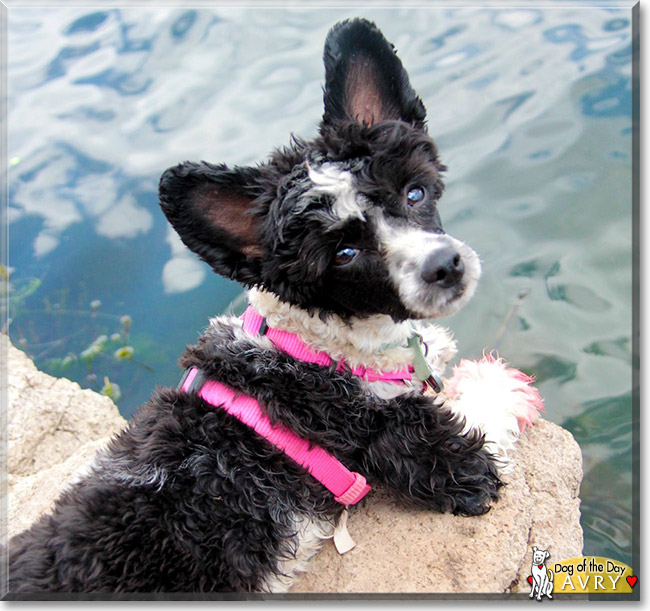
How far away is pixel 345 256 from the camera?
3.06 meters

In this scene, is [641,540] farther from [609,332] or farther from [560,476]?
[609,332]

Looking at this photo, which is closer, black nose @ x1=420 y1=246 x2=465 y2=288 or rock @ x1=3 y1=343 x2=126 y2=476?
black nose @ x1=420 y1=246 x2=465 y2=288

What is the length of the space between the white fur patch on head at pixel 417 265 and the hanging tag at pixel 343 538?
49.0 inches

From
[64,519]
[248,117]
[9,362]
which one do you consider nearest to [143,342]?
[9,362]

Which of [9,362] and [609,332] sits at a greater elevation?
[9,362]

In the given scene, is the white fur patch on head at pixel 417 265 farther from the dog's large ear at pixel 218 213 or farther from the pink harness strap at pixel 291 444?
the pink harness strap at pixel 291 444

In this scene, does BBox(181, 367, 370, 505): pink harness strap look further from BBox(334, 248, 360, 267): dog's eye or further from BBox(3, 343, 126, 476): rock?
BBox(3, 343, 126, 476): rock

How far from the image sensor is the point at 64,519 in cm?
285

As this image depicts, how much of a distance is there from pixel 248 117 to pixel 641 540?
20.7 ft

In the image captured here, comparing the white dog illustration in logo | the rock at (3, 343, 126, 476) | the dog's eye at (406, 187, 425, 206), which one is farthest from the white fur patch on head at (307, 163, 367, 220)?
the rock at (3, 343, 126, 476)

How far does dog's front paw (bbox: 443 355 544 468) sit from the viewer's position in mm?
3713

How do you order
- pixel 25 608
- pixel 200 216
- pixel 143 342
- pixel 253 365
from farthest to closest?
pixel 143 342, pixel 253 365, pixel 200 216, pixel 25 608

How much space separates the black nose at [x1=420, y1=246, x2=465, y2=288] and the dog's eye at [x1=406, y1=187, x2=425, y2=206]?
36 centimetres

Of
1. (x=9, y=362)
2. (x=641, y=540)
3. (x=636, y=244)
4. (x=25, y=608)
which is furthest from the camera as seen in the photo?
(x=9, y=362)
